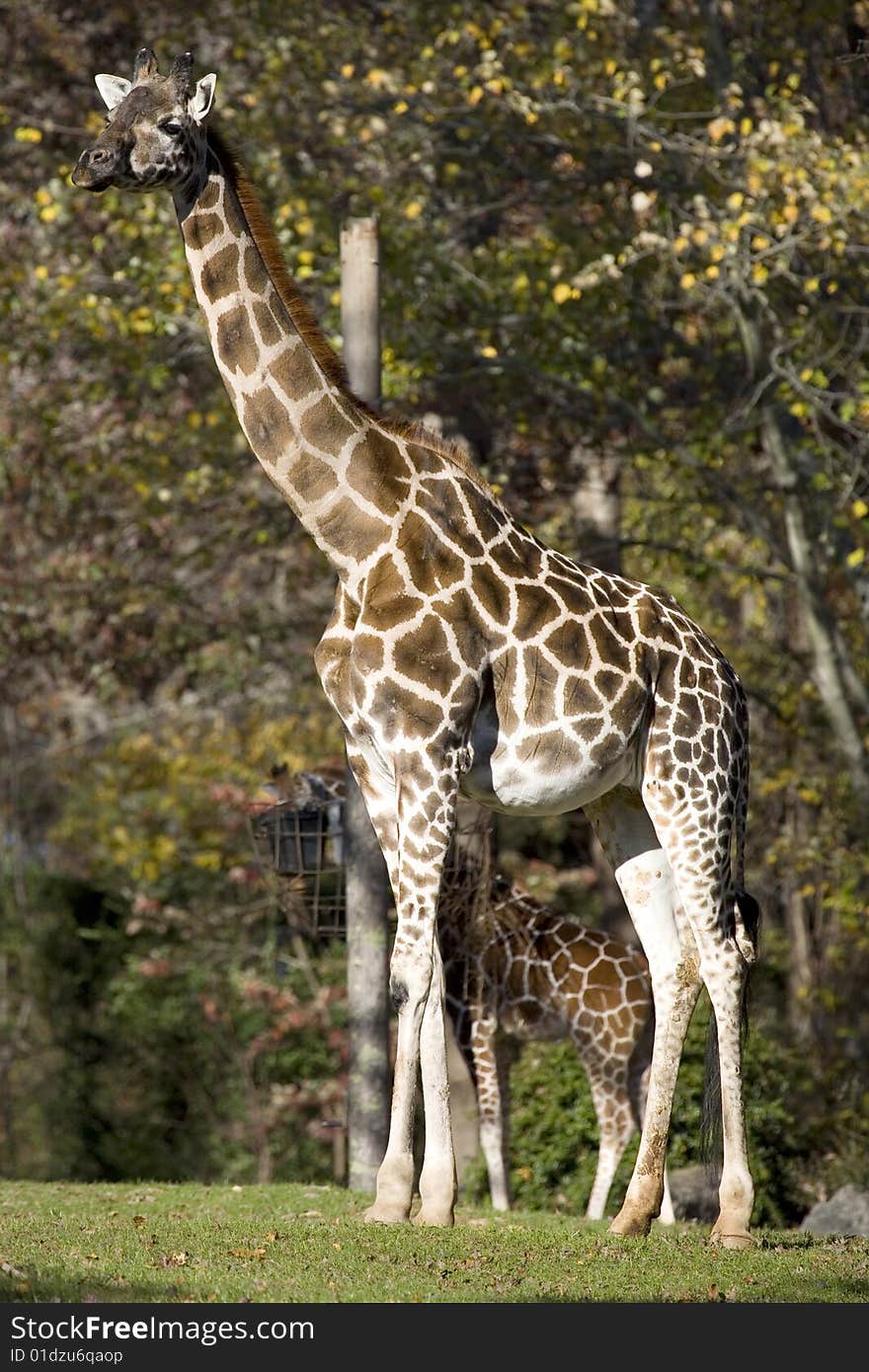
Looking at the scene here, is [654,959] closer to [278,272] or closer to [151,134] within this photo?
[278,272]

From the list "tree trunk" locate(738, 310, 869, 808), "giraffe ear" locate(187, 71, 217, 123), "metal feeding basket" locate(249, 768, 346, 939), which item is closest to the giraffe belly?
"metal feeding basket" locate(249, 768, 346, 939)

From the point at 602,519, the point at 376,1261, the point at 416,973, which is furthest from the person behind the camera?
the point at 602,519

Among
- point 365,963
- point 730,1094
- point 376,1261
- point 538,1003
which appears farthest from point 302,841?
point 376,1261

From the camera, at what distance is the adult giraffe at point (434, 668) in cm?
732

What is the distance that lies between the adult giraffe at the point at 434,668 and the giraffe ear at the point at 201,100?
1 centimetres

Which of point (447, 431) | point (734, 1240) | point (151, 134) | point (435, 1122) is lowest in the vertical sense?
point (734, 1240)

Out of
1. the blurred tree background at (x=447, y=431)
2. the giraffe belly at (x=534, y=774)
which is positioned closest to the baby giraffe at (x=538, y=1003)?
the blurred tree background at (x=447, y=431)

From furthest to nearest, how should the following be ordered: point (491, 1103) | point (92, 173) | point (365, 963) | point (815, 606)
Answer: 1. point (815, 606)
2. point (491, 1103)
3. point (365, 963)
4. point (92, 173)

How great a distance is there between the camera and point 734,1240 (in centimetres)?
748

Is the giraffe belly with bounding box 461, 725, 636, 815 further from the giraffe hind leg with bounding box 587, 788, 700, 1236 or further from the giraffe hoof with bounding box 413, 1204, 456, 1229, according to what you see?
the giraffe hoof with bounding box 413, 1204, 456, 1229

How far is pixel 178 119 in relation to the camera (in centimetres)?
739

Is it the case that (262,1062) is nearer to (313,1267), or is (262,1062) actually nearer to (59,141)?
(59,141)

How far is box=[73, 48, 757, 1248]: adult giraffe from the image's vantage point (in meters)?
7.32

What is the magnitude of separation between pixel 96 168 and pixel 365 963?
494cm
